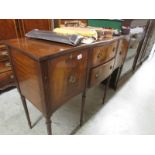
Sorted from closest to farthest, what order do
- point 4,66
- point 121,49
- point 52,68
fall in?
point 52,68
point 121,49
point 4,66

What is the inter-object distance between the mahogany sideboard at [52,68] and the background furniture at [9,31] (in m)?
0.76

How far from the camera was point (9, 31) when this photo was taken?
5.14ft

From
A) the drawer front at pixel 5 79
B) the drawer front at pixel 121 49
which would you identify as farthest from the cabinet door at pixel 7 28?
the drawer front at pixel 121 49

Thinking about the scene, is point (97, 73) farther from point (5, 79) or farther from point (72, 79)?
point (5, 79)

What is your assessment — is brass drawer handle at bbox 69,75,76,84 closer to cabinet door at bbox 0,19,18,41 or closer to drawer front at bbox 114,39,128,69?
drawer front at bbox 114,39,128,69

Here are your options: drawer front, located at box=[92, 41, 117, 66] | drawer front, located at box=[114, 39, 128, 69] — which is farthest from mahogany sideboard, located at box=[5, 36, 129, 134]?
drawer front, located at box=[114, 39, 128, 69]

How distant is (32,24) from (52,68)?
4.13 ft

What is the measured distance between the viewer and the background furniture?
60.2 inches

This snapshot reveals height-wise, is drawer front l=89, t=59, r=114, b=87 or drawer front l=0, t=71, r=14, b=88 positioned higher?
drawer front l=89, t=59, r=114, b=87

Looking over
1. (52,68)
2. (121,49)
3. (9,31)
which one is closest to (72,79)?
(52,68)

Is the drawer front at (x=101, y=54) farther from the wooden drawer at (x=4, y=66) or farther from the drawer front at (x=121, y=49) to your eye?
the wooden drawer at (x=4, y=66)

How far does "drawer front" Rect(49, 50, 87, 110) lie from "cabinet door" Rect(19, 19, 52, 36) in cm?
114

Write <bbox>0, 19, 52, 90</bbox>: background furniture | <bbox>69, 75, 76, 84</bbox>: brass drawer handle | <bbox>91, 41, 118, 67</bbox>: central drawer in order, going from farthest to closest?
<bbox>0, 19, 52, 90</bbox>: background furniture < <bbox>91, 41, 118, 67</bbox>: central drawer < <bbox>69, 75, 76, 84</bbox>: brass drawer handle

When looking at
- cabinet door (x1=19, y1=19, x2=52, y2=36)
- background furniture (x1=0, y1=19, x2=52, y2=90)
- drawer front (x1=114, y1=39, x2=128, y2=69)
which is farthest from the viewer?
cabinet door (x1=19, y1=19, x2=52, y2=36)
